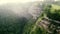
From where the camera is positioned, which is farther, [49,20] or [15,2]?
[15,2]

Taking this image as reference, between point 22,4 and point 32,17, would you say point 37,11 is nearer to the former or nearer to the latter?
point 32,17

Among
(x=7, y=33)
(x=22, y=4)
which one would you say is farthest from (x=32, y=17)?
(x=7, y=33)

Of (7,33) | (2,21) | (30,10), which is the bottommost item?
(7,33)

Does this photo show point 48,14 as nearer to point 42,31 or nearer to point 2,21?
point 42,31

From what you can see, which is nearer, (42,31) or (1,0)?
(42,31)

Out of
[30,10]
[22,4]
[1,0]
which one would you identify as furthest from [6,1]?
[30,10]

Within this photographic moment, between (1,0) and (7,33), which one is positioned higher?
(1,0)

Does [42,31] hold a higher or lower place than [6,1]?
lower

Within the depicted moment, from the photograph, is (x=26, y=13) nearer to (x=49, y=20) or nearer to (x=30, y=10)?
(x=30, y=10)

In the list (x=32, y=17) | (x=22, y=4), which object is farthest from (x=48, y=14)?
(x=22, y=4)
